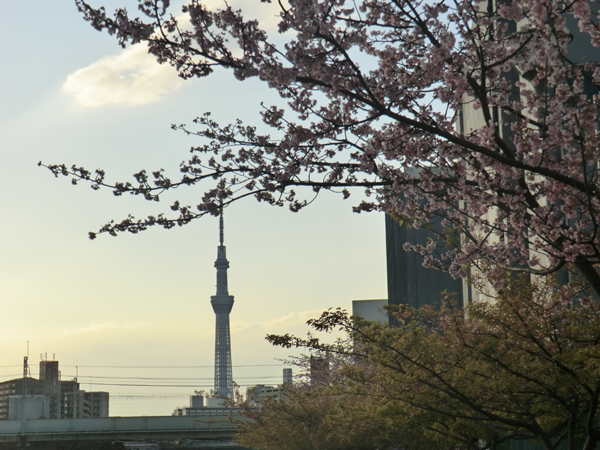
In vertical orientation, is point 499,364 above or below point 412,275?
below

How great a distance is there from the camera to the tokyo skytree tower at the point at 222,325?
15225cm

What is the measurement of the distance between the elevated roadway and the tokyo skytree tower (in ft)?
263

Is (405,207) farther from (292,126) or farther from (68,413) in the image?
(68,413)

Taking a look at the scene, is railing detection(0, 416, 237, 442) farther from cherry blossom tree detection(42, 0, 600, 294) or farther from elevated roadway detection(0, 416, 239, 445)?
cherry blossom tree detection(42, 0, 600, 294)

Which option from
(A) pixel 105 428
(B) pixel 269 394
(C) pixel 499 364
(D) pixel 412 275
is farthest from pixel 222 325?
(C) pixel 499 364

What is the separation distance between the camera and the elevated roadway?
69.8 metres

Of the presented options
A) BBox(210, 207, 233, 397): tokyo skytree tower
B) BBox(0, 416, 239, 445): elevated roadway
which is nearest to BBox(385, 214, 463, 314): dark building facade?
BBox(0, 416, 239, 445): elevated roadway

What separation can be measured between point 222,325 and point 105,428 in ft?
357

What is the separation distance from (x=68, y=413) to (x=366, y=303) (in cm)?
12284

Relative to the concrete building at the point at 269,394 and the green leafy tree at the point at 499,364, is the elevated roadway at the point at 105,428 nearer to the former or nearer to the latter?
the concrete building at the point at 269,394

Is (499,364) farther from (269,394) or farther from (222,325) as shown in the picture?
(222,325)

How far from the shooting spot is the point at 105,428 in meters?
70.2

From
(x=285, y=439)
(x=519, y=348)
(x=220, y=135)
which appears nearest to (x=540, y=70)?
(x=220, y=135)

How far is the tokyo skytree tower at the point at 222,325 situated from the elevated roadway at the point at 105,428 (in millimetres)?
80197
